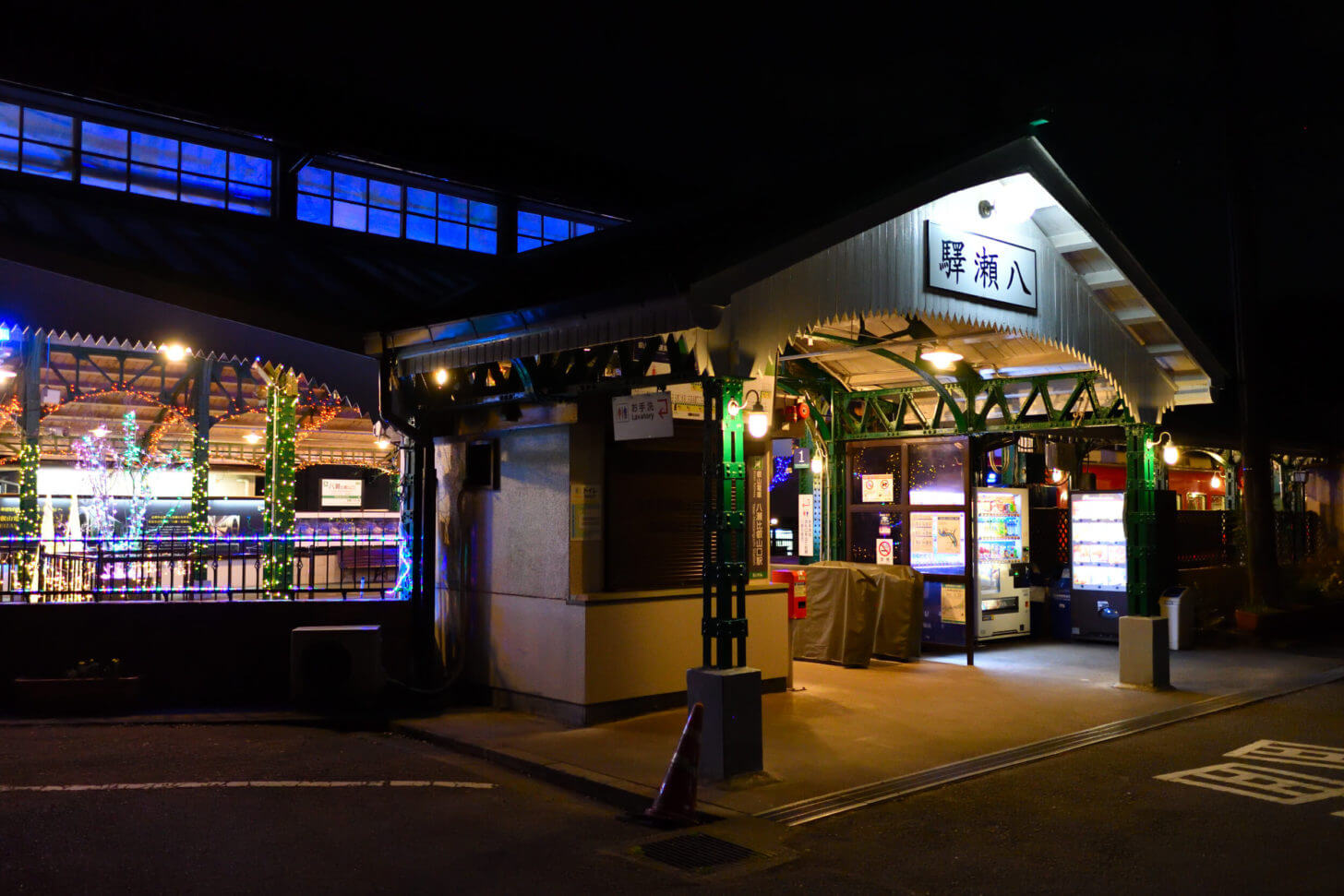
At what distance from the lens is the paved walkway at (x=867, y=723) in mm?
8266

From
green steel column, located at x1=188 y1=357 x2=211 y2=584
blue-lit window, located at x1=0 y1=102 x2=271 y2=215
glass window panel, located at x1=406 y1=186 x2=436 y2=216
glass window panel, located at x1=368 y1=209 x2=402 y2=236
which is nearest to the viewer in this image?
blue-lit window, located at x1=0 y1=102 x2=271 y2=215

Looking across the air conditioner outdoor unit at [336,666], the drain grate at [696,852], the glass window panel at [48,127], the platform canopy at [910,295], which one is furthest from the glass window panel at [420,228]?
the drain grate at [696,852]

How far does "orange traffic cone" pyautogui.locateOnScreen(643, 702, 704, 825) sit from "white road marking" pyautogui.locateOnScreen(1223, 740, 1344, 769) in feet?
16.8

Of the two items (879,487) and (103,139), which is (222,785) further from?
(103,139)

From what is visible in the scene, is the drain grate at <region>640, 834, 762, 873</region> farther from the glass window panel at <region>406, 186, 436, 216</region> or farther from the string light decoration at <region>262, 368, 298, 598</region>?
the glass window panel at <region>406, 186, 436, 216</region>

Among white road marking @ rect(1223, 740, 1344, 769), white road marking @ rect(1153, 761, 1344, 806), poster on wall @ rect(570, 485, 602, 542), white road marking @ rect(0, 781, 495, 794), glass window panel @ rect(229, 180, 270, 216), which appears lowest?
white road marking @ rect(1223, 740, 1344, 769)

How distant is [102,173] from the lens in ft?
54.8

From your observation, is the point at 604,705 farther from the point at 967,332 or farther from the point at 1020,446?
the point at 1020,446

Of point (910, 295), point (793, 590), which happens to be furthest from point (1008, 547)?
point (910, 295)

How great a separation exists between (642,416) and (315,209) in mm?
12096

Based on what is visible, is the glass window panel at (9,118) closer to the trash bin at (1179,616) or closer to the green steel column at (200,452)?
the green steel column at (200,452)

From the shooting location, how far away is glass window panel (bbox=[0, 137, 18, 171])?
15906 millimetres

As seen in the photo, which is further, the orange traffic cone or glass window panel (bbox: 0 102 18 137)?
glass window panel (bbox: 0 102 18 137)

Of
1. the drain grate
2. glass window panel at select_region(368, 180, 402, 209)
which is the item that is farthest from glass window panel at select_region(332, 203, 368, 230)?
the drain grate
